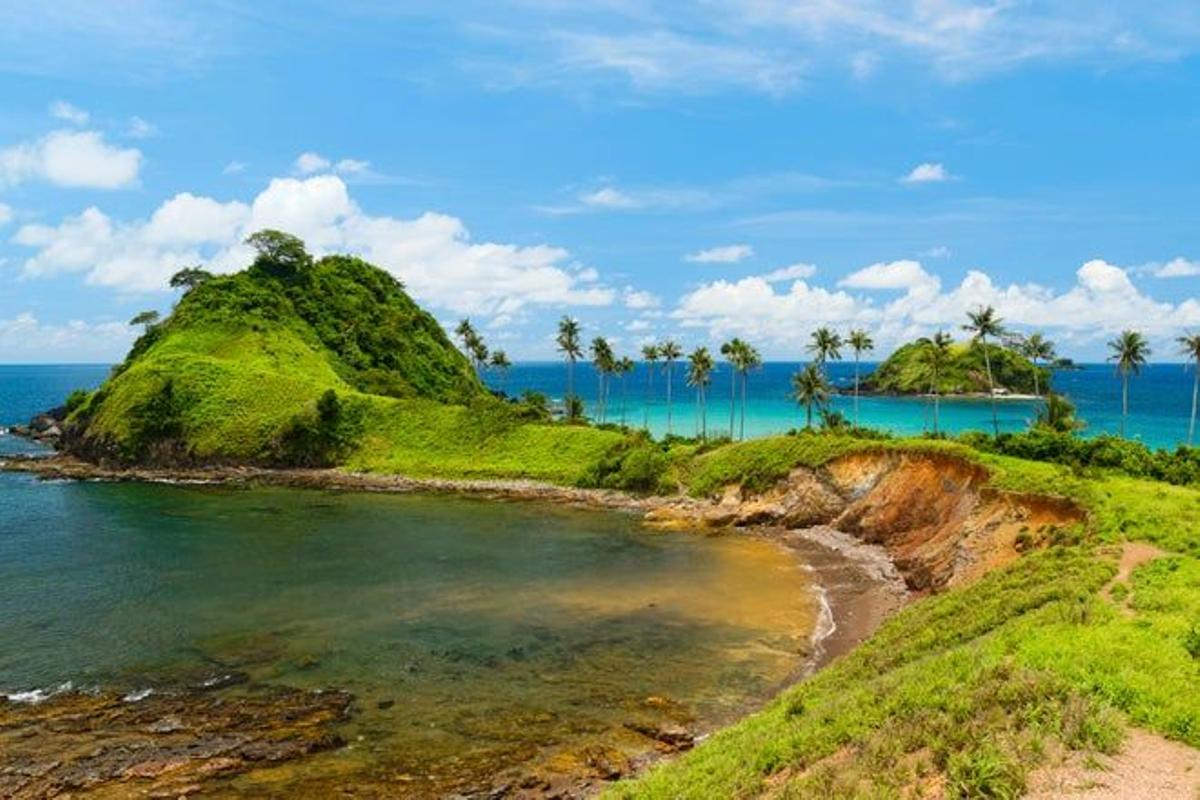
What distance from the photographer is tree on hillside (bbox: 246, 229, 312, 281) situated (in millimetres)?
165750

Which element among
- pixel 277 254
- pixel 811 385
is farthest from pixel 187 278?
pixel 811 385

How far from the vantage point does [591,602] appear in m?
51.8

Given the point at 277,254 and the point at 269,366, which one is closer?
the point at 269,366

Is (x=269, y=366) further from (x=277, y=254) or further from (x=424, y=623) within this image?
(x=424, y=623)

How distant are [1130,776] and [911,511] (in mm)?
52978

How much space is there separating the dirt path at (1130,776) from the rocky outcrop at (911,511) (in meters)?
31.8

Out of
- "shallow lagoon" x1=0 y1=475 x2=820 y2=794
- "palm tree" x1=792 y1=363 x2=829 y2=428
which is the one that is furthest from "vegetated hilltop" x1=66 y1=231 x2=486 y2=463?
"palm tree" x1=792 y1=363 x2=829 y2=428

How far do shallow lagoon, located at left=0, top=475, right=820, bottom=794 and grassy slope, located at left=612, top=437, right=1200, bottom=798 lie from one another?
856 centimetres

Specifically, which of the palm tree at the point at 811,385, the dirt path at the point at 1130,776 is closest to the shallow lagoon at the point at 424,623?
the dirt path at the point at 1130,776

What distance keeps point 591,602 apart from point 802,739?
106 ft

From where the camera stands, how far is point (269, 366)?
133 meters

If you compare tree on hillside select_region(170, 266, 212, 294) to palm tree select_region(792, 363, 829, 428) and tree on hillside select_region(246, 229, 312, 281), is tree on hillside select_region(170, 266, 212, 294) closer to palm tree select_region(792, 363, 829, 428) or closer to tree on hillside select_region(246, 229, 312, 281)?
tree on hillside select_region(246, 229, 312, 281)

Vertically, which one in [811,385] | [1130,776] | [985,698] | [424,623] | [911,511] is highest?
[811,385]

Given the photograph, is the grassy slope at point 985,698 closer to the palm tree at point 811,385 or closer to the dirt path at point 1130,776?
the dirt path at point 1130,776
